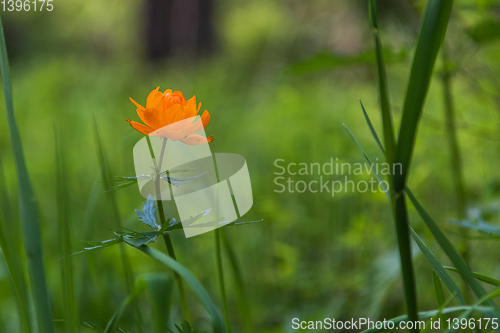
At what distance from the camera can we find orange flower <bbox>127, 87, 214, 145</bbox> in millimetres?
242

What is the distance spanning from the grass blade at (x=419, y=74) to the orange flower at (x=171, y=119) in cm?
12

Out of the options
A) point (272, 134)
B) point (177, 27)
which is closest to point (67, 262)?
point (177, 27)

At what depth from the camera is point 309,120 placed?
1799 mm

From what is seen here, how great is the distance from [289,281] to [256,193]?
51 cm

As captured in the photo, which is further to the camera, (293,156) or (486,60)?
(293,156)

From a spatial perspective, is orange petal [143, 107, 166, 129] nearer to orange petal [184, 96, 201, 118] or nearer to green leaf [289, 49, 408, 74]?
orange petal [184, 96, 201, 118]

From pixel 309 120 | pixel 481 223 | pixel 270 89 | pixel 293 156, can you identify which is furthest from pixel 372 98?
pixel 481 223

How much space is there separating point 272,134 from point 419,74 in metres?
1.60

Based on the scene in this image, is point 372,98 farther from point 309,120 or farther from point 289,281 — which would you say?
point 289,281

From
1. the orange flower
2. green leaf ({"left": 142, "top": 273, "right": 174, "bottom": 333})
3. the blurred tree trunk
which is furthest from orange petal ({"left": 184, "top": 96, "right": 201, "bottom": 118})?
the blurred tree trunk

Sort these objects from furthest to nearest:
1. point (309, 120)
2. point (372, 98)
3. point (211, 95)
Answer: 1. point (211, 95)
2. point (309, 120)
3. point (372, 98)

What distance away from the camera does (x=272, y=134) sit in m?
1.79

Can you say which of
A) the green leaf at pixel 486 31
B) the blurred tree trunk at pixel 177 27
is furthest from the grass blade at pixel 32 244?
the blurred tree trunk at pixel 177 27

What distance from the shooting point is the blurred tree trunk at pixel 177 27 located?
4.43 feet
